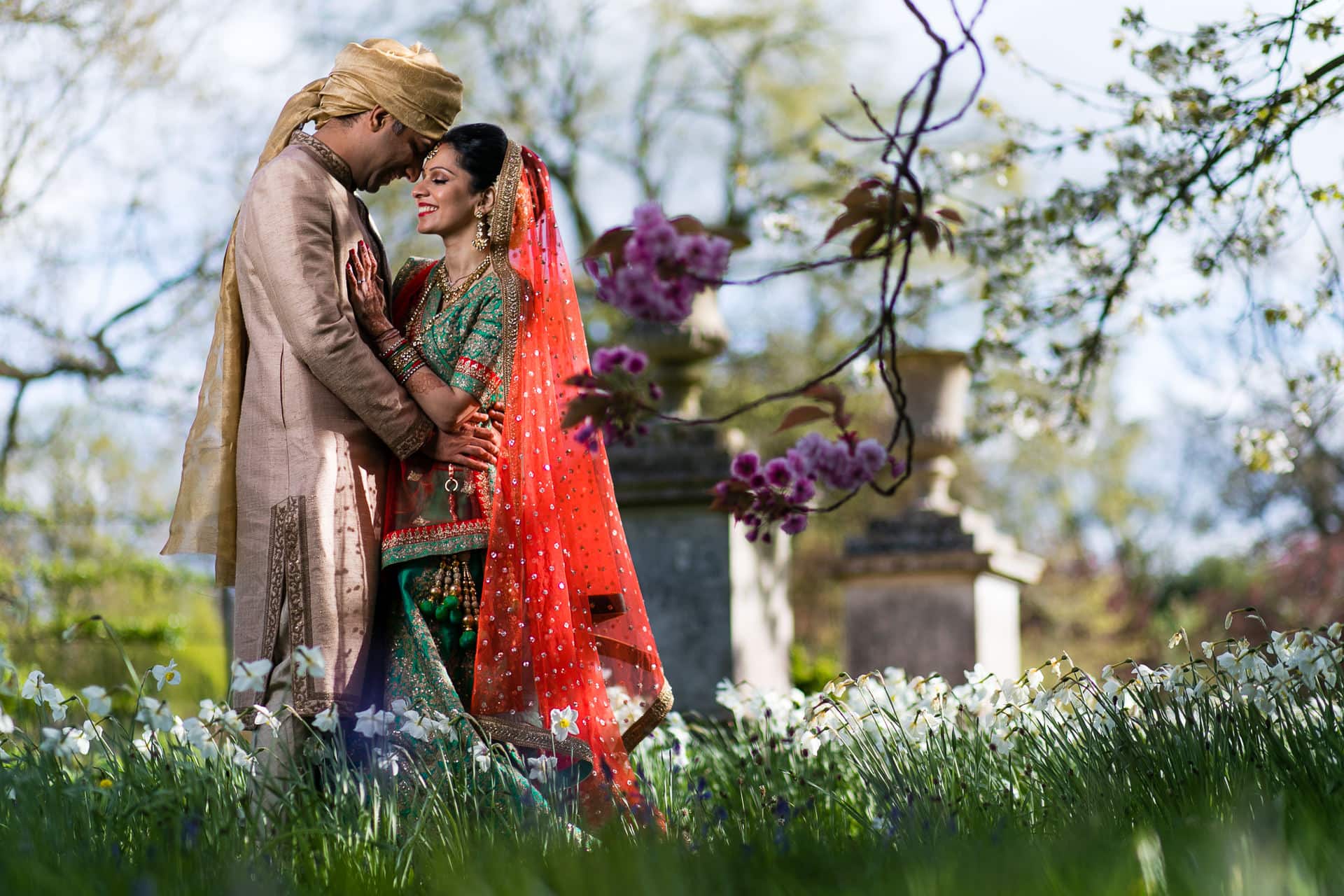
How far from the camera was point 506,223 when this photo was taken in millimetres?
3133

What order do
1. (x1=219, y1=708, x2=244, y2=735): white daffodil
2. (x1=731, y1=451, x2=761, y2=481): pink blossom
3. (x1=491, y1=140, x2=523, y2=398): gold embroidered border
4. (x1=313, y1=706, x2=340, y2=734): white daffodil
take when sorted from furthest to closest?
(x1=491, y1=140, x2=523, y2=398): gold embroidered border, (x1=313, y1=706, x2=340, y2=734): white daffodil, (x1=731, y1=451, x2=761, y2=481): pink blossom, (x1=219, y1=708, x2=244, y2=735): white daffodil

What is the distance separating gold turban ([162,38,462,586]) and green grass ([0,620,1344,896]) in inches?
21.4

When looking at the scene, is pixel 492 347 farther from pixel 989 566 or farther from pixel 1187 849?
pixel 989 566

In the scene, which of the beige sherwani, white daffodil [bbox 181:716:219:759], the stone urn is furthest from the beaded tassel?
the stone urn

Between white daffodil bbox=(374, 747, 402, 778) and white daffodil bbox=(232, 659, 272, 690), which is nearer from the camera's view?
white daffodil bbox=(232, 659, 272, 690)

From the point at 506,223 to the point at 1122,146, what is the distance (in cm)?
221

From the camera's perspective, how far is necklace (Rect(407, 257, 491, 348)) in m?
3.16

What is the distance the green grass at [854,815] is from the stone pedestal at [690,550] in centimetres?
187

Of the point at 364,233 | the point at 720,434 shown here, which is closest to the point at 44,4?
the point at 720,434

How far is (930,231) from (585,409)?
70 cm

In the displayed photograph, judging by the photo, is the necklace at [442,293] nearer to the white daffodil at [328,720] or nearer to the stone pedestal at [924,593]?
the white daffodil at [328,720]

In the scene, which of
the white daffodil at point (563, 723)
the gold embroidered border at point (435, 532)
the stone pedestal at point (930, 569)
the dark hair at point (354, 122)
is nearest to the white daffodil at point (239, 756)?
the gold embroidered border at point (435, 532)

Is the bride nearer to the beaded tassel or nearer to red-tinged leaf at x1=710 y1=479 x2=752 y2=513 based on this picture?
the beaded tassel

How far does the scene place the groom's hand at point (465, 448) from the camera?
3.07m
